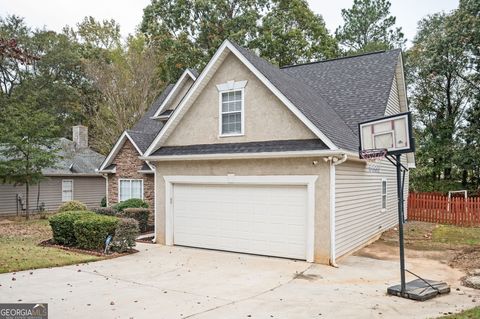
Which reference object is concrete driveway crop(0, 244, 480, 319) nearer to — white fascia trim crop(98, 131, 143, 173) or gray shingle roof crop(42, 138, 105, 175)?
white fascia trim crop(98, 131, 143, 173)

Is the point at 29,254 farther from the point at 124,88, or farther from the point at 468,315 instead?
the point at 124,88

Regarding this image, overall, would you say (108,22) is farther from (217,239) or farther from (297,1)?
(217,239)

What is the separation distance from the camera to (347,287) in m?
8.38

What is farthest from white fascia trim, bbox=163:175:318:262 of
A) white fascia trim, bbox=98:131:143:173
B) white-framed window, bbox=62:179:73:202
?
white-framed window, bbox=62:179:73:202

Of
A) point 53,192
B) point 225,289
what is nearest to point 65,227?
point 225,289

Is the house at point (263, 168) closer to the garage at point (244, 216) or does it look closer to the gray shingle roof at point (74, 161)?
the garage at point (244, 216)

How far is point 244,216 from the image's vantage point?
12.0 metres

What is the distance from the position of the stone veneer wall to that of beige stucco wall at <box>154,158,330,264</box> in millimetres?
4924

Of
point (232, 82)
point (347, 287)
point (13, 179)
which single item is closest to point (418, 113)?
point (232, 82)

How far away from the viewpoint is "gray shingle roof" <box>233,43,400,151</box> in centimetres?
1156

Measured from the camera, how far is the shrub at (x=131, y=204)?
683 inches

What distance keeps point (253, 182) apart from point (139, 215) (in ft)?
21.8

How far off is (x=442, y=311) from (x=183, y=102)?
30.6 ft

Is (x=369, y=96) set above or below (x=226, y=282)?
above
